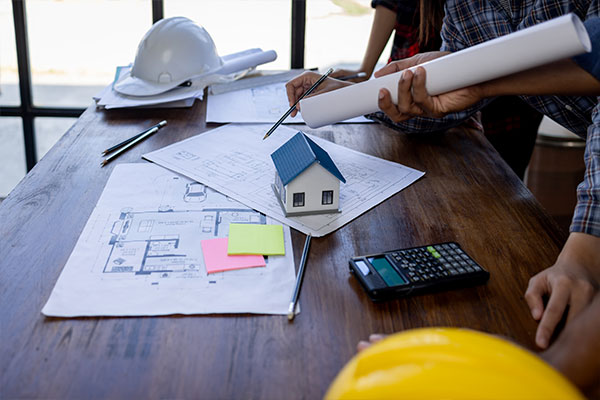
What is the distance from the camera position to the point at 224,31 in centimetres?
199

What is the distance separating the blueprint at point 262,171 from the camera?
834 mm

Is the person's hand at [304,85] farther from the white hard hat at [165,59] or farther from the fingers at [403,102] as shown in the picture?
the white hard hat at [165,59]

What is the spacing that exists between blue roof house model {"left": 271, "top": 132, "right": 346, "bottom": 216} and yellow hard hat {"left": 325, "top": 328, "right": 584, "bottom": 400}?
41cm

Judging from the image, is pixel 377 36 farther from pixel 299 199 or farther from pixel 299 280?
pixel 299 280

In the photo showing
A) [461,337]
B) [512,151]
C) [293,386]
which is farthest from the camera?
[512,151]

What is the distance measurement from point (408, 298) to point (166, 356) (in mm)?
286

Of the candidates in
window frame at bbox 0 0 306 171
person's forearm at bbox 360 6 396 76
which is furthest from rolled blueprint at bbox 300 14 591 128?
window frame at bbox 0 0 306 171

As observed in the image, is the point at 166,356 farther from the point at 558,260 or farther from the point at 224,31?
the point at 224,31

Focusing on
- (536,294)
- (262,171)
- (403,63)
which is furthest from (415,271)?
(403,63)

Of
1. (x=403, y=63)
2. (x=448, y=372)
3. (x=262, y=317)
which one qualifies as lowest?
(x=262, y=317)

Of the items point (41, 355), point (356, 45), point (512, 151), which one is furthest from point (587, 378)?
point (356, 45)

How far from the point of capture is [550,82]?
2.76ft

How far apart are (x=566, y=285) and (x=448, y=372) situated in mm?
320

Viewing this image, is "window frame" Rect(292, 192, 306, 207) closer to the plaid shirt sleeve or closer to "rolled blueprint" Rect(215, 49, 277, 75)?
the plaid shirt sleeve
